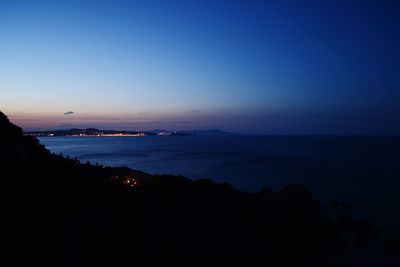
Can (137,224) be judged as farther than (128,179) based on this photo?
No

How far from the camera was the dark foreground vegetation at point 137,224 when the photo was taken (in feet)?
40.7

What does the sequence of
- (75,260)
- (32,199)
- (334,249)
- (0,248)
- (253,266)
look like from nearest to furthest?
1. (0,248)
2. (75,260)
3. (32,199)
4. (253,266)
5. (334,249)

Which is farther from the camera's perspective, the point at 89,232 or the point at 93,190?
the point at 93,190

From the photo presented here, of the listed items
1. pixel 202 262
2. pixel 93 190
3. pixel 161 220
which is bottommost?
pixel 202 262

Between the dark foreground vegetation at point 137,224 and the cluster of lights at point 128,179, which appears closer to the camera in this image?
the dark foreground vegetation at point 137,224

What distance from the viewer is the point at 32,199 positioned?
14.7 m

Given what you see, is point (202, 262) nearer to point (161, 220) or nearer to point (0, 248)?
point (161, 220)

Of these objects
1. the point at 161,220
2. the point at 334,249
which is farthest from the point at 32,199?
the point at 334,249

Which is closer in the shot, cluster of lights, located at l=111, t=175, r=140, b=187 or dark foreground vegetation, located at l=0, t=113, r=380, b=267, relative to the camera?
dark foreground vegetation, located at l=0, t=113, r=380, b=267

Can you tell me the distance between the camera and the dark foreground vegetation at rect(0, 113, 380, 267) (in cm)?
1241

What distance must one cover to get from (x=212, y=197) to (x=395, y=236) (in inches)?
608

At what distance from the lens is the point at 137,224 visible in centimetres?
1609

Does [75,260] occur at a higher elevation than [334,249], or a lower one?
higher

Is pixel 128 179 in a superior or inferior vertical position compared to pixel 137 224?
superior
